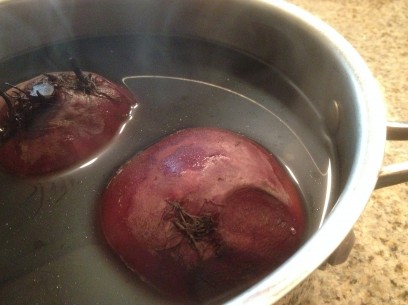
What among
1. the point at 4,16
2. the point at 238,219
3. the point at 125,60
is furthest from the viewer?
the point at 125,60

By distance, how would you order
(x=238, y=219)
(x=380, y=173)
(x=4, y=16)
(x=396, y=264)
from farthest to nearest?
(x=4, y=16) < (x=396, y=264) < (x=238, y=219) < (x=380, y=173)

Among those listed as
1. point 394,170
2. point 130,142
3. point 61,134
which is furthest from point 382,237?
point 61,134

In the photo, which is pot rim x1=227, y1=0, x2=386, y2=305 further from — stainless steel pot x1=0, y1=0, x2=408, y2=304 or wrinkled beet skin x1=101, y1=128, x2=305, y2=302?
wrinkled beet skin x1=101, y1=128, x2=305, y2=302

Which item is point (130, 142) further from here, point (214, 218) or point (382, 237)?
point (382, 237)

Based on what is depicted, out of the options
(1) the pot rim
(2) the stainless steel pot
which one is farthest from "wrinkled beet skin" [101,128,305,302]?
(1) the pot rim

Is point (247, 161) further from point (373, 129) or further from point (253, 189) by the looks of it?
point (373, 129)

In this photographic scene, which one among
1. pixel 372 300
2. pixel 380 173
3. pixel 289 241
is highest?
pixel 380 173

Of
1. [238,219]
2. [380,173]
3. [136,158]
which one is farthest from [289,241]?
[136,158]
